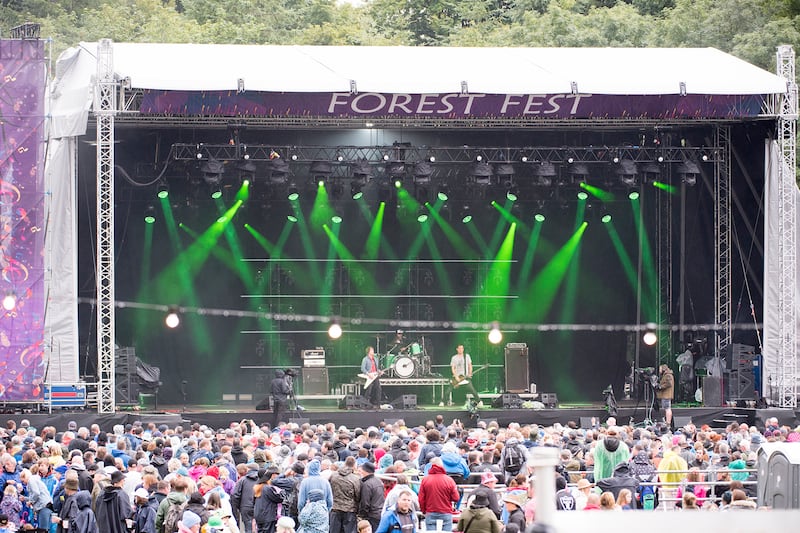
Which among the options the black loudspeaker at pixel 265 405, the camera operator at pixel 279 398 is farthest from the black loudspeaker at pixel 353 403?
the camera operator at pixel 279 398

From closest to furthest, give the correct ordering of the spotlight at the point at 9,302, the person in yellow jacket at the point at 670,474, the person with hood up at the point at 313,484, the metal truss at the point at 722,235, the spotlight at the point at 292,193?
the person with hood up at the point at 313,484 < the person in yellow jacket at the point at 670,474 < the spotlight at the point at 9,302 < the spotlight at the point at 292,193 < the metal truss at the point at 722,235

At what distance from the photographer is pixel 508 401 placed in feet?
86.2

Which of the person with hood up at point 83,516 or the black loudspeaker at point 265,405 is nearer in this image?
the person with hood up at point 83,516

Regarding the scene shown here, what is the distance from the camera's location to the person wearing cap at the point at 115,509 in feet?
44.0

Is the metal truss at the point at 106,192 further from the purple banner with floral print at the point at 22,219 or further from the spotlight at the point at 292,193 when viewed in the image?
the spotlight at the point at 292,193

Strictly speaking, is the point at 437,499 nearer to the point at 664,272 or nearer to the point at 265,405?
the point at 265,405

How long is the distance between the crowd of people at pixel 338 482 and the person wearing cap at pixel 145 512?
1 cm

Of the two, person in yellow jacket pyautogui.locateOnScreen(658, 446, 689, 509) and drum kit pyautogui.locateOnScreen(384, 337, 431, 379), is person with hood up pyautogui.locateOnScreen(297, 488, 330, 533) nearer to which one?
person in yellow jacket pyautogui.locateOnScreen(658, 446, 689, 509)

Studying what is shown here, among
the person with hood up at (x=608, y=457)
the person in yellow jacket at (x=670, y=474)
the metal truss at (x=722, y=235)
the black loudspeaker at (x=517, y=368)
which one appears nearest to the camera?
the person with hood up at (x=608, y=457)

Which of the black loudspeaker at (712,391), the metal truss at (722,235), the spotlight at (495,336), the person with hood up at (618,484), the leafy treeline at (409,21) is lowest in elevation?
the person with hood up at (618,484)

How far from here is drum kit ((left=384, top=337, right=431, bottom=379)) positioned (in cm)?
2755

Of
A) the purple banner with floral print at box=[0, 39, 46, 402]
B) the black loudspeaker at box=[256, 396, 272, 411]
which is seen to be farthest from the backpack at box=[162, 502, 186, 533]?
the black loudspeaker at box=[256, 396, 272, 411]

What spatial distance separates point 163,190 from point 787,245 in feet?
42.4

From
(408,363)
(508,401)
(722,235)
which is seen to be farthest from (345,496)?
(722,235)
